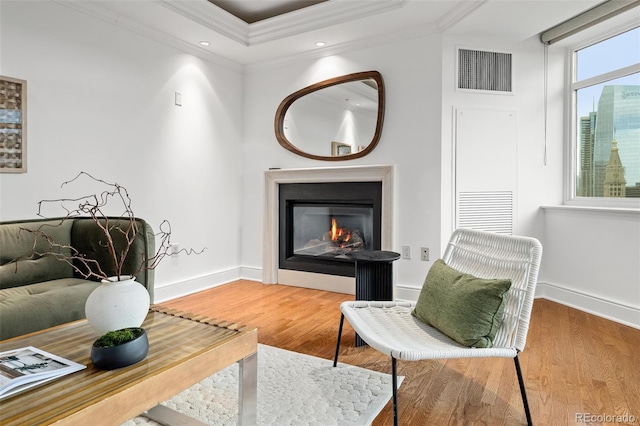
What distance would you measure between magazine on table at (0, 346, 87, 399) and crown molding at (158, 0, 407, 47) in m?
2.55

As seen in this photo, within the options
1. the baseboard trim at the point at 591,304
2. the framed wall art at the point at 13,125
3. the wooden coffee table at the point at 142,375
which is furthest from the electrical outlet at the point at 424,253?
the framed wall art at the point at 13,125

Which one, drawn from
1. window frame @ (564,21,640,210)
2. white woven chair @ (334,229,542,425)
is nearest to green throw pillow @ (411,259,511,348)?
white woven chair @ (334,229,542,425)

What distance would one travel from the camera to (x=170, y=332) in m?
1.39

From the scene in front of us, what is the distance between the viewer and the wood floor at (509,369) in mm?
1640

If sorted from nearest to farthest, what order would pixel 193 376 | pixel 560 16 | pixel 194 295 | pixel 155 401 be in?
1. pixel 155 401
2. pixel 193 376
3. pixel 560 16
4. pixel 194 295

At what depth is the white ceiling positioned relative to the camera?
9.15 ft

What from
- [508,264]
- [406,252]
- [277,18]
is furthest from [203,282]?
[508,264]

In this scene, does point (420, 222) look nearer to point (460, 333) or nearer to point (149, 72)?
point (460, 333)

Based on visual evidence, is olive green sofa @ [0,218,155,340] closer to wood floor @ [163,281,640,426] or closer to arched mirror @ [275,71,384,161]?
wood floor @ [163,281,640,426]

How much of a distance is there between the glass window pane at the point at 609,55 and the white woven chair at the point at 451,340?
7.28 feet

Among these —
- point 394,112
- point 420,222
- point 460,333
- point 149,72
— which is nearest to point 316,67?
point 394,112

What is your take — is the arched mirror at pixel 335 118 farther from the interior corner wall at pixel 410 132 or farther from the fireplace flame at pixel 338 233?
the fireplace flame at pixel 338 233

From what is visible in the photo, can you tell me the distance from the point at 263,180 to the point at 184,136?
2.90 ft

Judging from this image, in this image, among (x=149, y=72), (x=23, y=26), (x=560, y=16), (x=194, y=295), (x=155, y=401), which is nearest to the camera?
(x=155, y=401)
